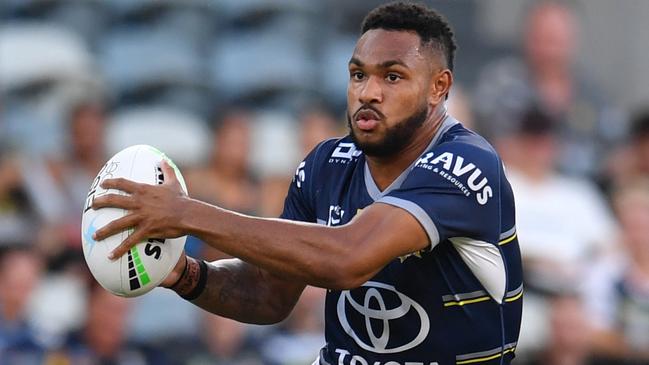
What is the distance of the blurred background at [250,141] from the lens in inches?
332

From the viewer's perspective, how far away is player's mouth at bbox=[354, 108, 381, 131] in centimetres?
469

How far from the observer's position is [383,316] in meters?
4.81

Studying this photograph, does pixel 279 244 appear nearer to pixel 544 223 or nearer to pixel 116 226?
A: pixel 116 226

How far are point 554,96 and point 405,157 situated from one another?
6.46 metres

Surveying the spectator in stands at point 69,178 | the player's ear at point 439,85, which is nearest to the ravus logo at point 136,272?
the player's ear at point 439,85

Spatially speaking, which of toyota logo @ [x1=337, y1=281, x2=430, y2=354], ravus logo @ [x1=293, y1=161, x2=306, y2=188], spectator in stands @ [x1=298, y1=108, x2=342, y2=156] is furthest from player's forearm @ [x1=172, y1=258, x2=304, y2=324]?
spectator in stands @ [x1=298, y1=108, x2=342, y2=156]

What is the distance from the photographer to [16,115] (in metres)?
9.73

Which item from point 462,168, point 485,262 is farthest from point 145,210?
point 485,262

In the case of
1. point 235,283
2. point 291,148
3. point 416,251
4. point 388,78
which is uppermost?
point 388,78

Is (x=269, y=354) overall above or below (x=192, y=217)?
below

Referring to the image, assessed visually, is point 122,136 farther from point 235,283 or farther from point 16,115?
point 235,283

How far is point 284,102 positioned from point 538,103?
2000 millimetres

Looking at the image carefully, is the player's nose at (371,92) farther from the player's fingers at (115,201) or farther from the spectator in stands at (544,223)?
the spectator in stands at (544,223)

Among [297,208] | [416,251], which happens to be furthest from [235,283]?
[416,251]
